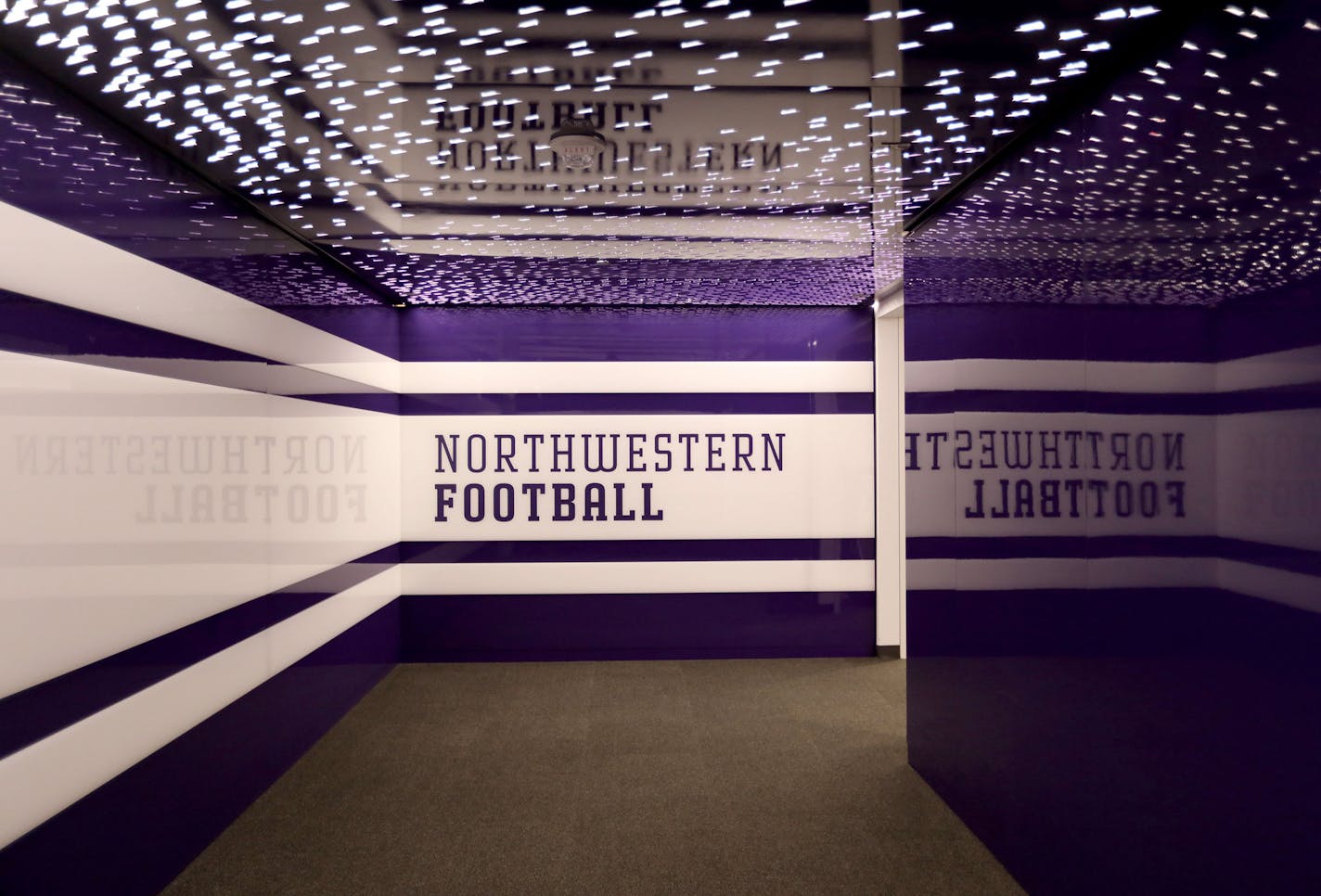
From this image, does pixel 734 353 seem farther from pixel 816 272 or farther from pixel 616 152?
pixel 616 152

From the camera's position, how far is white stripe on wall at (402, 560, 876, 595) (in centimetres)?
588

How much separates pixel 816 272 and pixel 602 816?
10.3 ft

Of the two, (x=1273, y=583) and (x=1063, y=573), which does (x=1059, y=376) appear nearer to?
(x=1063, y=573)

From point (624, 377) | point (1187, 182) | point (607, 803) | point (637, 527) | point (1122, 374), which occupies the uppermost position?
point (1187, 182)

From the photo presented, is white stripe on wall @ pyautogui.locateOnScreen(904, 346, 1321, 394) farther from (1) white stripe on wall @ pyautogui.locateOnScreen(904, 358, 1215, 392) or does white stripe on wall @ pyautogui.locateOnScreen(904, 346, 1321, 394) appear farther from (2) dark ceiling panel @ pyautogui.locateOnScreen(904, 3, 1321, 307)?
(2) dark ceiling panel @ pyautogui.locateOnScreen(904, 3, 1321, 307)

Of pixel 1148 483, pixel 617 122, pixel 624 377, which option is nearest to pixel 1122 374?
pixel 1148 483

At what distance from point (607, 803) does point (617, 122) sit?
2.72 m

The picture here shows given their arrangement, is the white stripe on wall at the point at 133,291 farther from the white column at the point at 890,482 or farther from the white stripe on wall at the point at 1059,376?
the white column at the point at 890,482

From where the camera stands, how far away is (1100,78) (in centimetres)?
234

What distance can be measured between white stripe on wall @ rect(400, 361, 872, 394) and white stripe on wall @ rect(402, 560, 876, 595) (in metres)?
1.24

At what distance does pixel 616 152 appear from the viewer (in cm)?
289

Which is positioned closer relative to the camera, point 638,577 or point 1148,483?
point 1148,483

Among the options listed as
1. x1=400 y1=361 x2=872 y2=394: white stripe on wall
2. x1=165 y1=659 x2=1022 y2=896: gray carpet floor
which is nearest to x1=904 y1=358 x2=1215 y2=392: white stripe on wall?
x1=165 y1=659 x2=1022 y2=896: gray carpet floor

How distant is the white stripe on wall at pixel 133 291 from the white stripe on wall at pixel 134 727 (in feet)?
4.10
